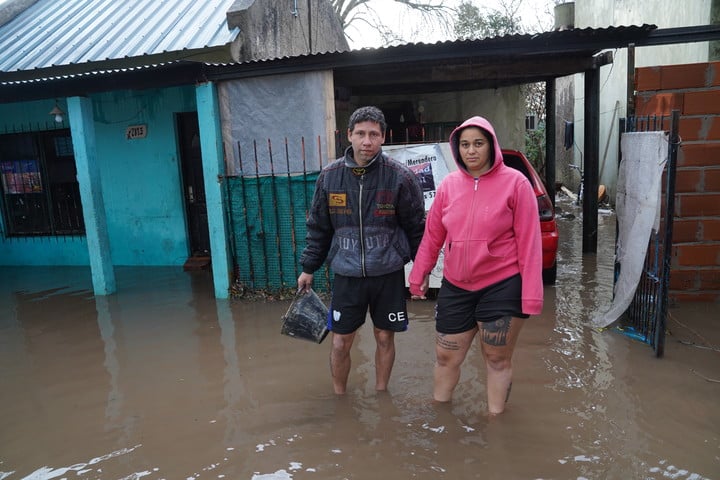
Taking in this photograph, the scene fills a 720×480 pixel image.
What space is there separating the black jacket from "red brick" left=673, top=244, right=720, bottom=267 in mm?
2958

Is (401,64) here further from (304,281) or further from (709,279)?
(709,279)

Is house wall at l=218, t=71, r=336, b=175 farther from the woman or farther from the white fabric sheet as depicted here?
the woman

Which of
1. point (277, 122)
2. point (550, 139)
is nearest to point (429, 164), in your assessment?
point (277, 122)

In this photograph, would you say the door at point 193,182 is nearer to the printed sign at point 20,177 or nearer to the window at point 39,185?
the window at point 39,185

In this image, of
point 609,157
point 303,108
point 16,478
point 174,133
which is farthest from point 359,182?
point 609,157

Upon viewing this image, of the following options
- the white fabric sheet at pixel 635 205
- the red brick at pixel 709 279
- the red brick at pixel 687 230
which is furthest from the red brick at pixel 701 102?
the red brick at pixel 709 279

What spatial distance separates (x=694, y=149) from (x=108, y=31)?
842 cm

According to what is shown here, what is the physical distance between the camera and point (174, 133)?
26.5 ft

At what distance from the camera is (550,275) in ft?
20.1

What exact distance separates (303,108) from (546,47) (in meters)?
2.72

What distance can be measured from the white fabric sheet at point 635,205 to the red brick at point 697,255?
0.65 metres

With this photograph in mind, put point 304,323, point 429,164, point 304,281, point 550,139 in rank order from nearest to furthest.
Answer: point 304,281 < point 304,323 < point 429,164 < point 550,139

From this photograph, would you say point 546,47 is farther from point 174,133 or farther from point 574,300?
point 174,133

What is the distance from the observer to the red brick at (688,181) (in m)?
4.73
